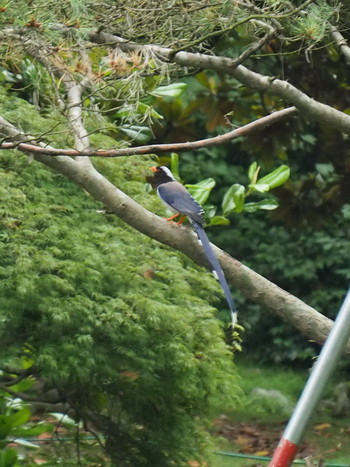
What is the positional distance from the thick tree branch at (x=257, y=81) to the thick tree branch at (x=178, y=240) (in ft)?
1.57

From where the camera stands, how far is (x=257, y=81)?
3578 mm

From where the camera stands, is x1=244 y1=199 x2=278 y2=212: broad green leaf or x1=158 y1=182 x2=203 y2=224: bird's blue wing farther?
x1=158 y1=182 x2=203 y2=224: bird's blue wing

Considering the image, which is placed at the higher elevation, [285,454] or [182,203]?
[285,454]

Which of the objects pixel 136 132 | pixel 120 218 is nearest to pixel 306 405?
pixel 120 218

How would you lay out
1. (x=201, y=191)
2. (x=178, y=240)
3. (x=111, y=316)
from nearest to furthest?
(x=178, y=240)
(x=111, y=316)
(x=201, y=191)

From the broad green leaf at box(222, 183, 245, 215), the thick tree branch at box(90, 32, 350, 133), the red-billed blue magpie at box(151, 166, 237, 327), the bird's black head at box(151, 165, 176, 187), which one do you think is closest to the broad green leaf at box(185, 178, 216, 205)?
the red-billed blue magpie at box(151, 166, 237, 327)

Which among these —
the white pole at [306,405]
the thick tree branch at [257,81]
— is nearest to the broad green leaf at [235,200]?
the thick tree branch at [257,81]

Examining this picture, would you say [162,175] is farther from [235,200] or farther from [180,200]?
[235,200]

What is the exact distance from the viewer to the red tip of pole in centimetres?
163

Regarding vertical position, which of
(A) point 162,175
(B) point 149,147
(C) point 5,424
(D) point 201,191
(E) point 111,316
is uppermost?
(B) point 149,147

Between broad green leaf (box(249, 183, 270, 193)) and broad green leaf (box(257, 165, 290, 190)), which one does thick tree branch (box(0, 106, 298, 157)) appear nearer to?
broad green leaf (box(249, 183, 270, 193))

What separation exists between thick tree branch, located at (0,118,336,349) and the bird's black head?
3.50 feet

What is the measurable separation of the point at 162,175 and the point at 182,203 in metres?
0.50

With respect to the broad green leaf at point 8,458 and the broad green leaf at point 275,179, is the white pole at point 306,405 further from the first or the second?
the broad green leaf at point 8,458
